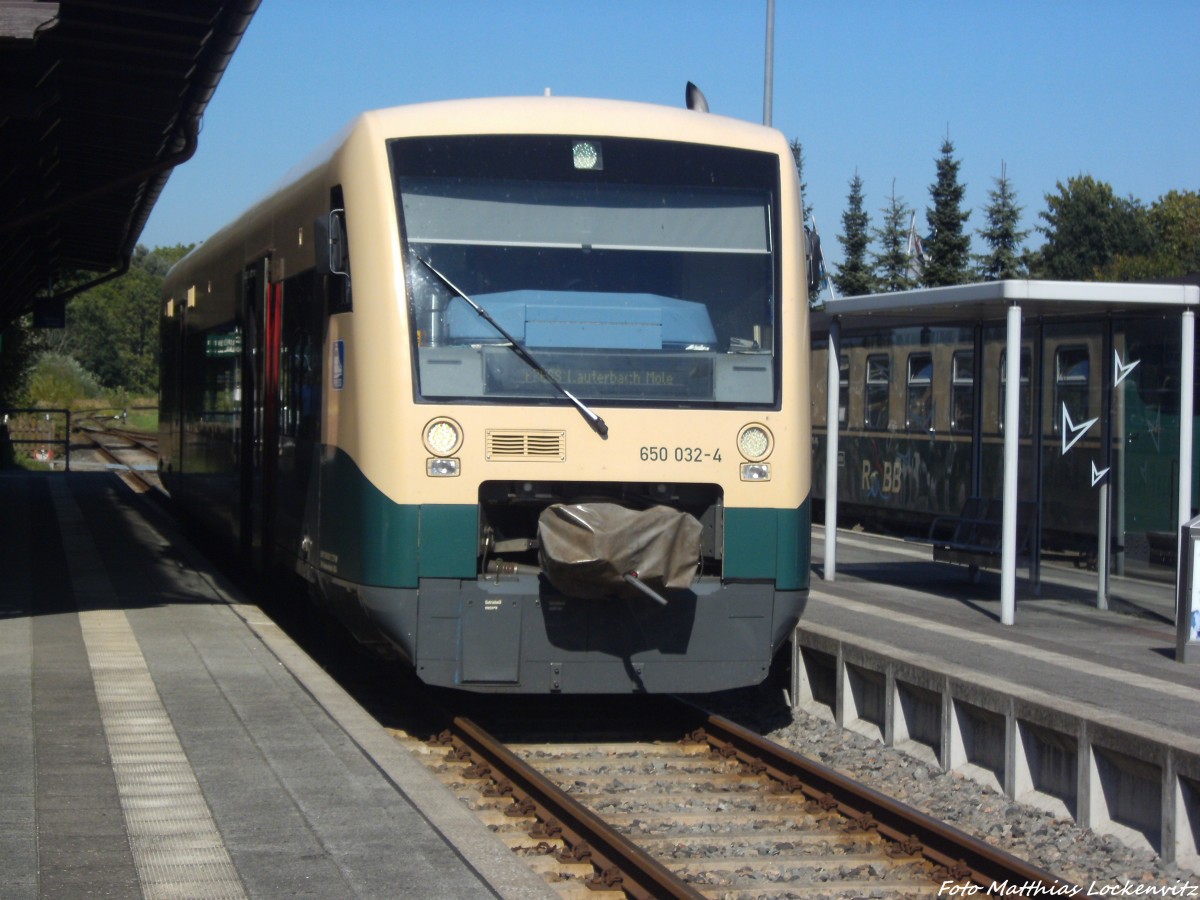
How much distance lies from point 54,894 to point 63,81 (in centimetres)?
927

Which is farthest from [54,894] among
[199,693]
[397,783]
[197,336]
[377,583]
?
[197,336]

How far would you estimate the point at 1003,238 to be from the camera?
150ft

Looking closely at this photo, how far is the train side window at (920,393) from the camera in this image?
1925cm

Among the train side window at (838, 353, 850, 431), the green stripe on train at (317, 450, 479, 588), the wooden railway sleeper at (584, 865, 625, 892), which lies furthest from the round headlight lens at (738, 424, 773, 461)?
the train side window at (838, 353, 850, 431)

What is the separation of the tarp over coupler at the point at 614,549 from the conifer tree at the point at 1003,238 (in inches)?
1545

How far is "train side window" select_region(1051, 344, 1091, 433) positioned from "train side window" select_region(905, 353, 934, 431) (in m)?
2.38

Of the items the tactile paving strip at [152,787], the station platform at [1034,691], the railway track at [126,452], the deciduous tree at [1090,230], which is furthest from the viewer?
the deciduous tree at [1090,230]

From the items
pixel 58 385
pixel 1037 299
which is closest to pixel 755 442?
pixel 1037 299

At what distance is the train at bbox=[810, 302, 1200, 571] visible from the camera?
13.9m

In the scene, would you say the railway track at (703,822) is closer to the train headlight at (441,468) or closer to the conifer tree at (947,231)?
the train headlight at (441,468)

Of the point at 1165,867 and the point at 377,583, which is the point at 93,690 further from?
the point at 1165,867

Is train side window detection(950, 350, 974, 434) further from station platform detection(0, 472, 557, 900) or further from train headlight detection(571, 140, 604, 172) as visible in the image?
train headlight detection(571, 140, 604, 172)

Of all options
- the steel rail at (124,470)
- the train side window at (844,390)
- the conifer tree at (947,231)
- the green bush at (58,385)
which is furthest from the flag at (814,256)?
the green bush at (58,385)

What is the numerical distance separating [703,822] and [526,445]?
6.93 ft
